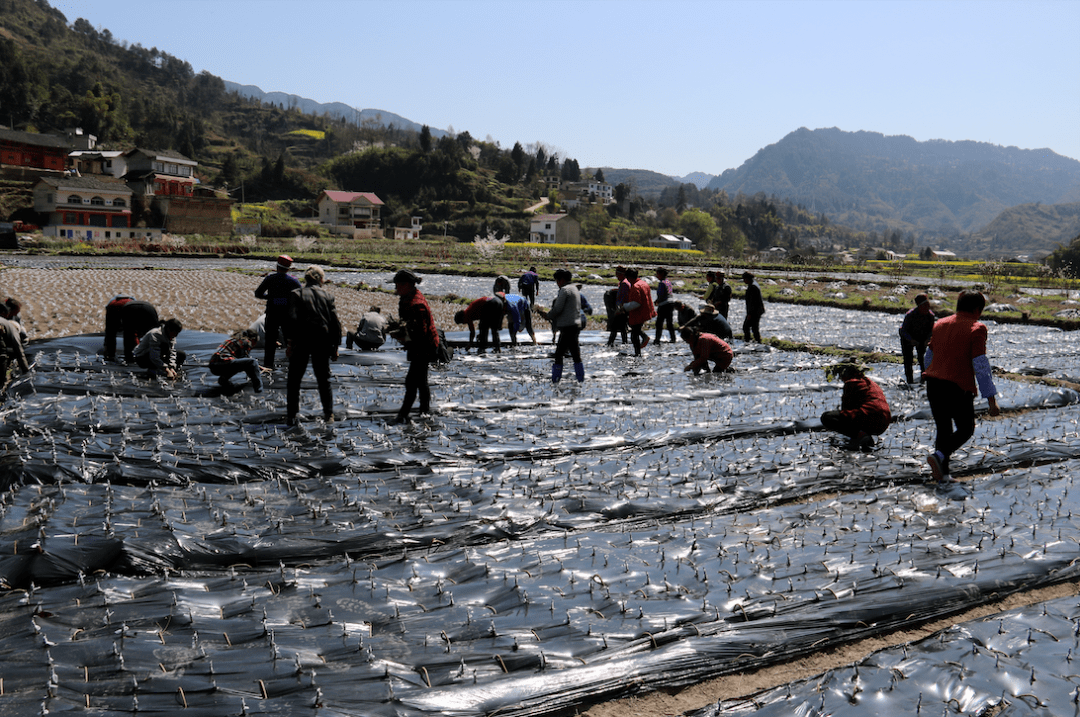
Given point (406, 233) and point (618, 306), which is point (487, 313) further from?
point (406, 233)

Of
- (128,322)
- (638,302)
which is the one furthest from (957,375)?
(128,322)

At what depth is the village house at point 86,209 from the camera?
55.3m

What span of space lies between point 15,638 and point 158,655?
735mm

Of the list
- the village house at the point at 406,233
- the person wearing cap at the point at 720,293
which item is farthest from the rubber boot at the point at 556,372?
the village house at the point at 406,233

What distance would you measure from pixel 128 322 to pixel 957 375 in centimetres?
984

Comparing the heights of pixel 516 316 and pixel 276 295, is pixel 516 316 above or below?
below

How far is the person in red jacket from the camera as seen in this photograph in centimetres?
591

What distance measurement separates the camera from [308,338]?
23.5 ft

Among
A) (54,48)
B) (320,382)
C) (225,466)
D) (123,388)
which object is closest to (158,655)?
Answer: (225,466)

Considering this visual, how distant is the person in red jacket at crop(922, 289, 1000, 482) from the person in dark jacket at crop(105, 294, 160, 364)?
9.28m

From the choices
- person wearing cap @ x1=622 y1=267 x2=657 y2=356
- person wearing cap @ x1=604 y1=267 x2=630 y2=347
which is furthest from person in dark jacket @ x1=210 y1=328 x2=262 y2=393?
person wearing cap @ x1=622 y1=267 x2=657 y2=356

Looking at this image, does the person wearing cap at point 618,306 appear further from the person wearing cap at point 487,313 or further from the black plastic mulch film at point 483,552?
the black plastic mulch film at point 483,552

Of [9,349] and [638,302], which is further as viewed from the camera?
[638,302]

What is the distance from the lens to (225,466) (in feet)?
19.6
